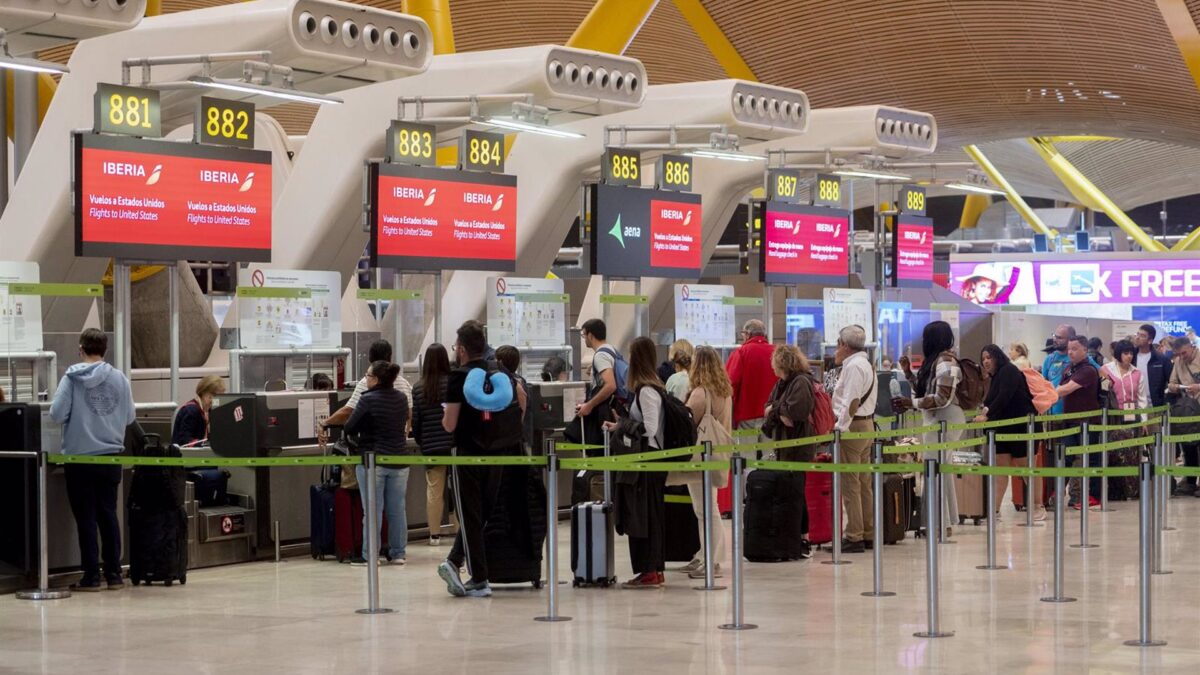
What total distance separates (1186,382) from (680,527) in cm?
760

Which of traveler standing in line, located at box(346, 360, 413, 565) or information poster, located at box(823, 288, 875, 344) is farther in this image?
information poster, located at box(823, 288, 875, 344)

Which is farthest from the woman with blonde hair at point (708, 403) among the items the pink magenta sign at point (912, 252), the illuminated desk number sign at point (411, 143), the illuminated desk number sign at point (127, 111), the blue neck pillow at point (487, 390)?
the pink magenta sign at point (912, 252)

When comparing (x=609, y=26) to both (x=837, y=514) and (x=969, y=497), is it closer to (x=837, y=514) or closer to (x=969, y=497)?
(x=969, y=497)

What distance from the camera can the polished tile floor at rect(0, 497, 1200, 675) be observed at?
7.25 meters

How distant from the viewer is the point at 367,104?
15.0 meters

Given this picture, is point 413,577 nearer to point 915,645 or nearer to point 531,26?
point 915,645

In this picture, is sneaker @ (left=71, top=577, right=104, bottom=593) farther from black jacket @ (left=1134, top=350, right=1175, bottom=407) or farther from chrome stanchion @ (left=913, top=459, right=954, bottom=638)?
black jacket @ (left=1134, top=350, right=1175, bottom=407)

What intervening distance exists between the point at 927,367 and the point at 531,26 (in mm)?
16050

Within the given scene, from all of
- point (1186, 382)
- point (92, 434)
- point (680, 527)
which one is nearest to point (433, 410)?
point (680, 527)

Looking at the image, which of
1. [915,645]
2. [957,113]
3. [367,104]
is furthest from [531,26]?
[915,645]

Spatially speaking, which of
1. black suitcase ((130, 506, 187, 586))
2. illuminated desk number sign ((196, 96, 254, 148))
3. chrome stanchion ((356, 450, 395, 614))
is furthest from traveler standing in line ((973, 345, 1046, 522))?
black suitcase ((130, 506, 187, 586))

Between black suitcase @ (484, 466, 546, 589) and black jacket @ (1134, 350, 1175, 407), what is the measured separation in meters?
8.82

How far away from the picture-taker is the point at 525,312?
15.2m

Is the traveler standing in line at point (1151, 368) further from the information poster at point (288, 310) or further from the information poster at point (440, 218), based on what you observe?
the information poster at point (288, 310)
